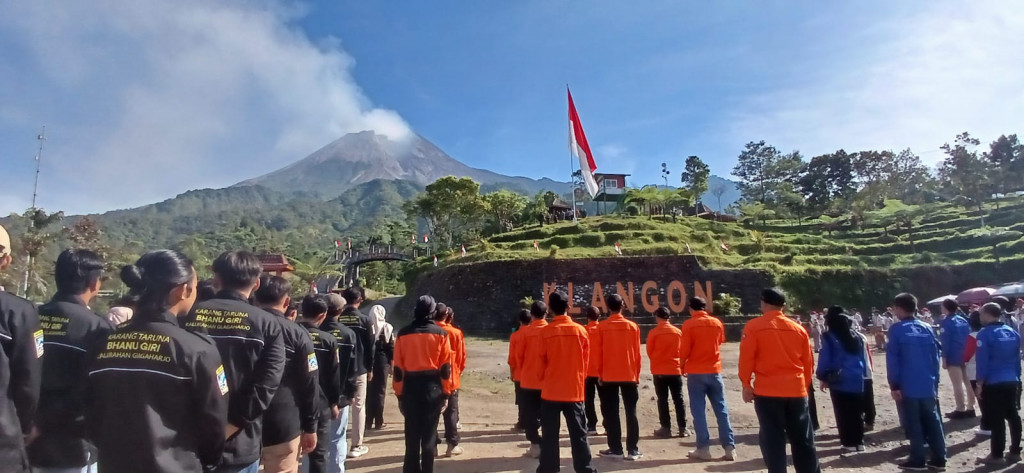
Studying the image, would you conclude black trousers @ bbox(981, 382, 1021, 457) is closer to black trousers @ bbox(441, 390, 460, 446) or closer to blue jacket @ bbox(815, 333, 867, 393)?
blue jacket @ bbox(815, 333, 867, 393)

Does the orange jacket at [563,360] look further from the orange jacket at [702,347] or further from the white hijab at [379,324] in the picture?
the white hijab at [379,324]

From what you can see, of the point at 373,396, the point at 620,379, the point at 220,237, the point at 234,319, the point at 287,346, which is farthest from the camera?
the point at 220,237

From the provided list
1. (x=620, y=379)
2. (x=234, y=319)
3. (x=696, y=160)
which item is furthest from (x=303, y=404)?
(x=696, y=160)

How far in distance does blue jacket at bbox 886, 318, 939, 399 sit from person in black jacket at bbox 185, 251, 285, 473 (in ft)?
17.3

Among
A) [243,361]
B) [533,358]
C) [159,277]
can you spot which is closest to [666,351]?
[533,358]

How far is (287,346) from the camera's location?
10.00 feet

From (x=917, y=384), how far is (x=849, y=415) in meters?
0.71

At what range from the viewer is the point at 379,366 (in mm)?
6926

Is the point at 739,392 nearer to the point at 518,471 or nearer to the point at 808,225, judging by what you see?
the point at 518,471

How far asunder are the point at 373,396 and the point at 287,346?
4.30 meters

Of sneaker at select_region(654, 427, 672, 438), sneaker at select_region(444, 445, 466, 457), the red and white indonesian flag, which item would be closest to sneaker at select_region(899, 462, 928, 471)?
sneaker at select_region(654, 427, 672, 438)

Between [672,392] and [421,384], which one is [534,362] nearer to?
[421,384]

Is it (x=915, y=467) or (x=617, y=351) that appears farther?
(x=617, y=351)

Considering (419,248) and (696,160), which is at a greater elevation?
(696,160)
